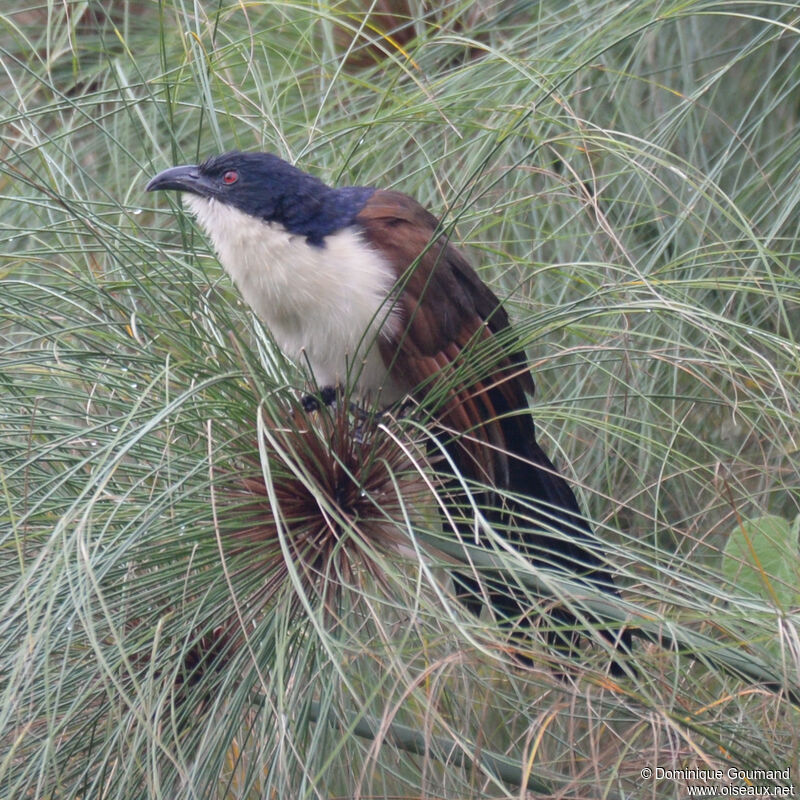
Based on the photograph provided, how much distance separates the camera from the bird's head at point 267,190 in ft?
7.26

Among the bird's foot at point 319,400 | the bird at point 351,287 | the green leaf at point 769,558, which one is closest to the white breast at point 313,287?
the bird at point 351,287

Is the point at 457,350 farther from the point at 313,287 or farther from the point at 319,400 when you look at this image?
the point at 319,400

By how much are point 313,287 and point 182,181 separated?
1.06ft

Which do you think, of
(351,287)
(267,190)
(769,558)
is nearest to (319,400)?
(351,287)

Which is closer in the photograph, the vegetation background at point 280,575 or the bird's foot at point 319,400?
the vegetation background at point 280,575

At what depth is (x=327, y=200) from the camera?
2.25 meters

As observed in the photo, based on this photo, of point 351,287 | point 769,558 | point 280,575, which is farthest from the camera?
point 351,287

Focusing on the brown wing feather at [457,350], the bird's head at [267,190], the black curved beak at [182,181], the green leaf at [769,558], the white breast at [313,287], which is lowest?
the green leaf at [769,558]

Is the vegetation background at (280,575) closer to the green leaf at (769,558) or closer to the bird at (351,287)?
the green leaf at (769,558)

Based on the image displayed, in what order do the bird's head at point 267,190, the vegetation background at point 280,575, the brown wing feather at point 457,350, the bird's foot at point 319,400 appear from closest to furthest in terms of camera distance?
the vegetation background at point 280,575
the bird's foot at point 319,400
the brown wing feather at point 457,350
the bird's head at point 267,190

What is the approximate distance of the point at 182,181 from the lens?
7.20 feet

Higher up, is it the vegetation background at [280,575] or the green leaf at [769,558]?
the vegetation background at [280,575]

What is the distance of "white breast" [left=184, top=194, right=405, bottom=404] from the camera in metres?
2.16

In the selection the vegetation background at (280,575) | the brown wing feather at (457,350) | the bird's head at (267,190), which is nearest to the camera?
the vegetation background at (280,575)
